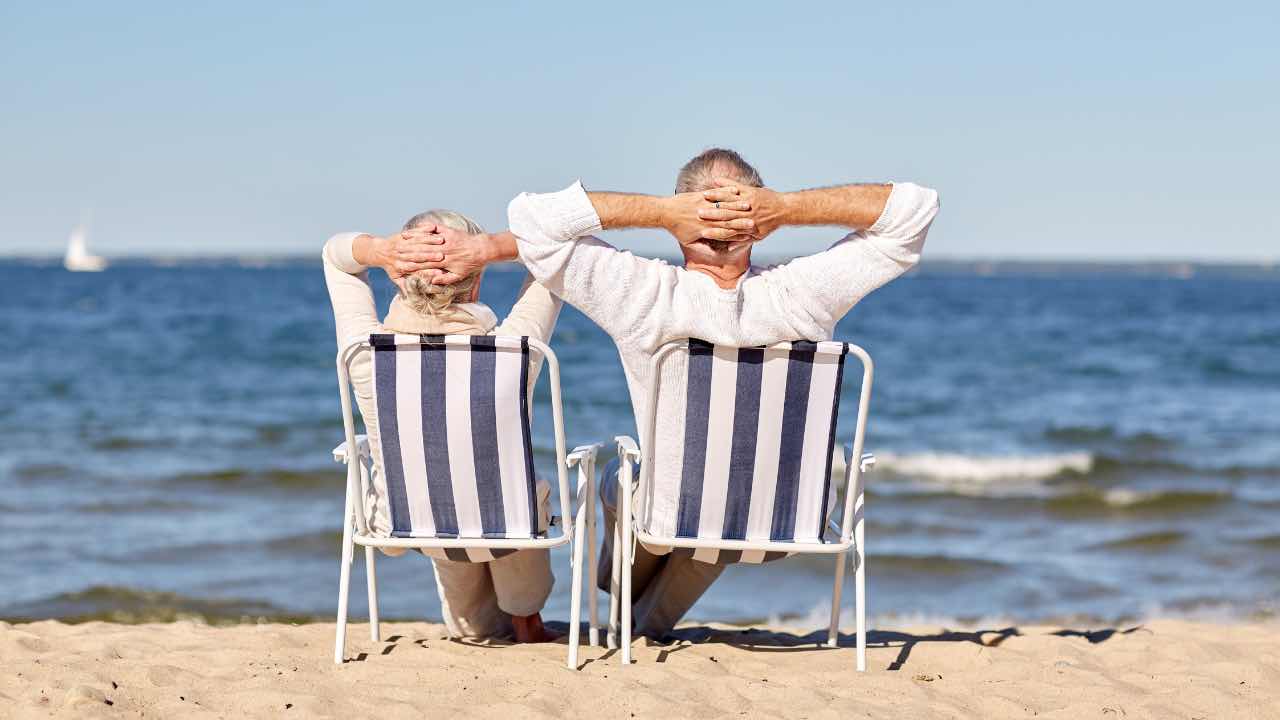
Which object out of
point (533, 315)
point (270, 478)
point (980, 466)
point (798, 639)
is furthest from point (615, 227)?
point (980, 466)

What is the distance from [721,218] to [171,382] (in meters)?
14.3

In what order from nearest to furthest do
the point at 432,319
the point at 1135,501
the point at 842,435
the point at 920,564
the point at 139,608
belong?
1. the point at 432,319
2. the point at 139,608
3. the point at 920,564
4. the point at 1135,501
5. the point at 842,435

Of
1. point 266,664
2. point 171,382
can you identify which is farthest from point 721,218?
point 171,382

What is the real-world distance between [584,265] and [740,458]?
703 millimetres

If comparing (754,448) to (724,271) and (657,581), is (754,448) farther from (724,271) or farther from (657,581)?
(657,581)

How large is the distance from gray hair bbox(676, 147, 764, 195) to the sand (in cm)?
140

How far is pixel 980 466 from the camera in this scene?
1082 centimetres

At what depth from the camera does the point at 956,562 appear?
7137 mm

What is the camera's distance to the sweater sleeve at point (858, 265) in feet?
11.3

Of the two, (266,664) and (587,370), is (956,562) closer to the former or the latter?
(266,664)

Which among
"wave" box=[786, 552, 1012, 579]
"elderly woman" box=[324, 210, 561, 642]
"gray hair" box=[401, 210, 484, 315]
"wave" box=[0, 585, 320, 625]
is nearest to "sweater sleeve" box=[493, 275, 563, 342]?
"elderly woman" box=[324, 210, 561, 642]

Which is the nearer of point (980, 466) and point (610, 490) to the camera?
point (610, 490)

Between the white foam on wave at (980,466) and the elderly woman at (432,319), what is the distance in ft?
21.8

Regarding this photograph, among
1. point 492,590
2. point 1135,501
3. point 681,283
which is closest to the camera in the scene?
point 681,283
